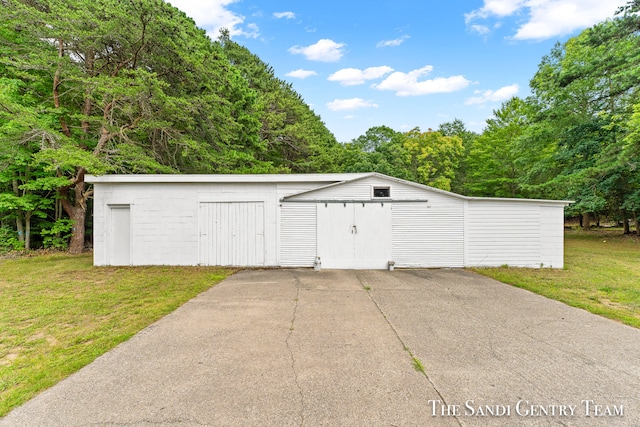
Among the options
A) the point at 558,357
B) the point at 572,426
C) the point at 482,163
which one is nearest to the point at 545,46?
the point at 482,163

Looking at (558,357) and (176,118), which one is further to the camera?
(176,118)

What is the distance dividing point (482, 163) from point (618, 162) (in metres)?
9.79

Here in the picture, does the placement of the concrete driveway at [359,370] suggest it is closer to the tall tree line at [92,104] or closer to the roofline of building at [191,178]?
the roofline of building at [191,178]

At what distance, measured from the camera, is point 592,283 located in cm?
597

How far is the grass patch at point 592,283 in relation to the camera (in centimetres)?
443

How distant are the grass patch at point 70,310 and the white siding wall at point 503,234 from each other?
7.18 m

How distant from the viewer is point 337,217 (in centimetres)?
788

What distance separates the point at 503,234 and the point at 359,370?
7228 mm

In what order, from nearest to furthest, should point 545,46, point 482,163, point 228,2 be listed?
point 228,2 → point 545,46 → point 482,163

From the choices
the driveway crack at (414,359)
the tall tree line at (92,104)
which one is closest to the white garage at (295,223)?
the tall tree line at (92,104)

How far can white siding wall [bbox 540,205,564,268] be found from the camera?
7555 millimetres

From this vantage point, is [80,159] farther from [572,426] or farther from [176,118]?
[572,426]

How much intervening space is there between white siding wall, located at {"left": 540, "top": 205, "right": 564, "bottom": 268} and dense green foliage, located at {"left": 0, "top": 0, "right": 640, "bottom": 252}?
6.57m

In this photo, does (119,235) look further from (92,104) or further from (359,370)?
(359,370)
